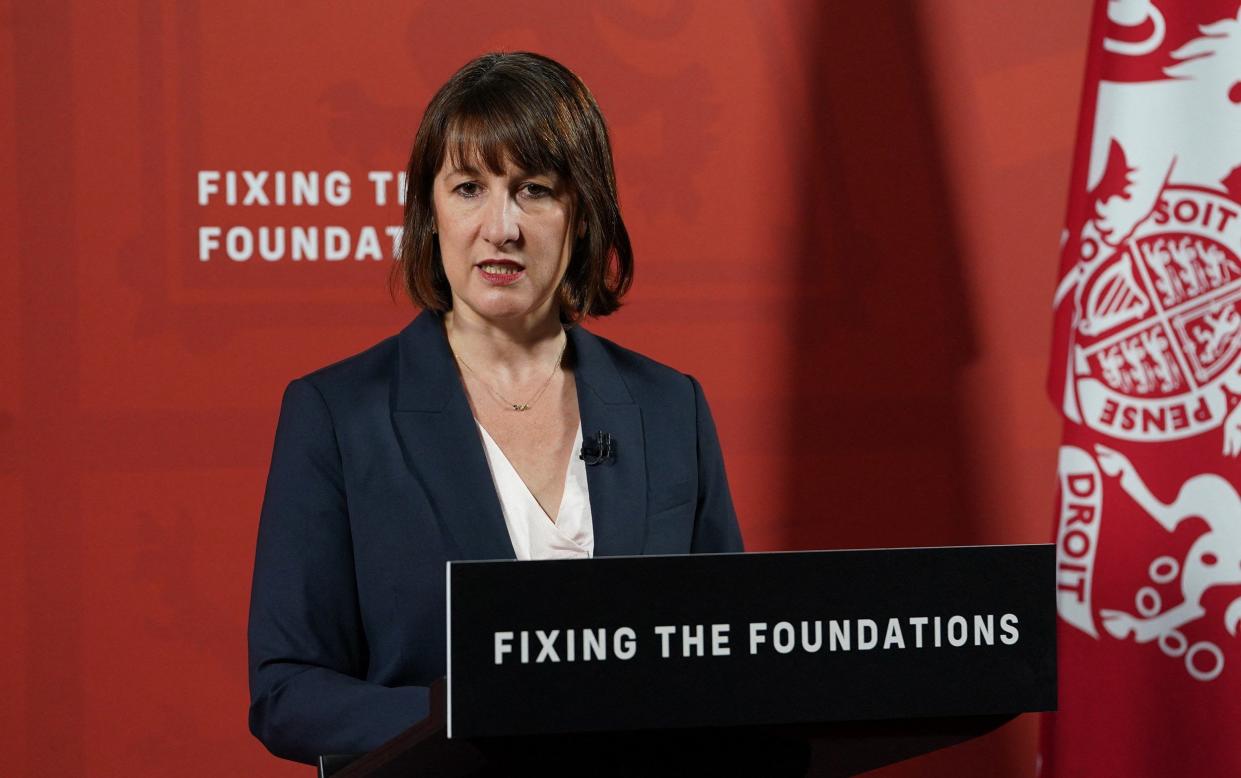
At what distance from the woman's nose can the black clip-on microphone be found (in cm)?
25

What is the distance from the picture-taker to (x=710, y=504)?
161cm

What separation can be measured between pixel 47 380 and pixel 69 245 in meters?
0.25

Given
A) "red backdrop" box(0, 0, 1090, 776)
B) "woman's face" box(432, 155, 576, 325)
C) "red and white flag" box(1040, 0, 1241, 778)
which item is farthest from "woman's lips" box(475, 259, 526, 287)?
"red and white flag" box(1040, 0, 1241, 778)

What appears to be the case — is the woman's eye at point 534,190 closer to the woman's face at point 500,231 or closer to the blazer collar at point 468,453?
the woman's face at point 500,231

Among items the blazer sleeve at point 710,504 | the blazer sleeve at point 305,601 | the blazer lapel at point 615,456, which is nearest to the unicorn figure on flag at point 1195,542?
the blazer sleeve at point 710,504

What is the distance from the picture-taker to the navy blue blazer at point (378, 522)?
1.32 meters

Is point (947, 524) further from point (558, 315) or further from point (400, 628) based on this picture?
point (400, 628)

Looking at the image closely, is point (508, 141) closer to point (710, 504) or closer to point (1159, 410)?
point (710, 504)

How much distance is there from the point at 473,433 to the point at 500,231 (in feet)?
0.75

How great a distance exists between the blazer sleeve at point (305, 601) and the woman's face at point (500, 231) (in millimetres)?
222

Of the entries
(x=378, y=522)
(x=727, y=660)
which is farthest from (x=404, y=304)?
(x=727, y=660)

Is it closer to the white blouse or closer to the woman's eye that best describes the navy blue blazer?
the white blouse

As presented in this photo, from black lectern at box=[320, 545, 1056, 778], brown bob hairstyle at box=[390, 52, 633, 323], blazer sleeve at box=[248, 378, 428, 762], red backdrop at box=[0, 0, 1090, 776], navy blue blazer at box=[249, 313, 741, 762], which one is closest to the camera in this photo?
black lectern at box=[320, 545, 1056, 778]

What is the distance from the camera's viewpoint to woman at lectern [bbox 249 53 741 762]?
1.36 metres
